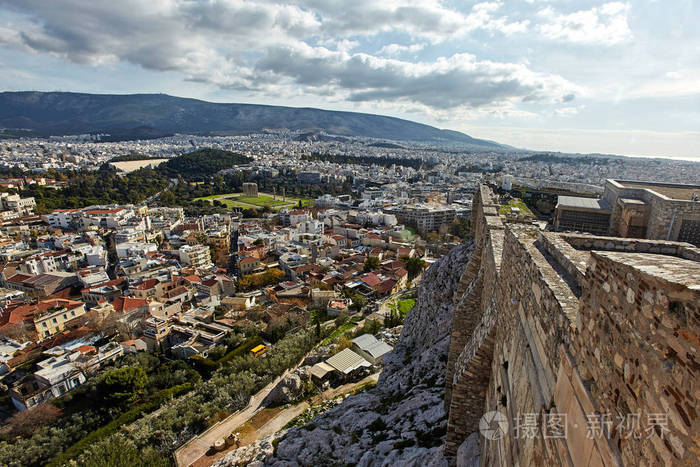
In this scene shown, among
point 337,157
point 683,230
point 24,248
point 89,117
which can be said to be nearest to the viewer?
point 683,230

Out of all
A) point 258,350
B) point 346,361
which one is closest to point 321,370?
point 346,361

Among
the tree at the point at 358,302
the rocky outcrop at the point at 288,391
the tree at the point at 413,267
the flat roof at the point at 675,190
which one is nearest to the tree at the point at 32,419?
the rocky outcrop at the point at 288,391

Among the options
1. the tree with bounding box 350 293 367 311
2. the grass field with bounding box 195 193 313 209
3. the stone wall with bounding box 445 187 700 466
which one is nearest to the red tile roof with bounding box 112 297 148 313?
the tree with bounding box 350 293 367 311

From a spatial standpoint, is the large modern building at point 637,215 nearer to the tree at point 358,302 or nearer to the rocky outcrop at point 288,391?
the tree at point 358,302

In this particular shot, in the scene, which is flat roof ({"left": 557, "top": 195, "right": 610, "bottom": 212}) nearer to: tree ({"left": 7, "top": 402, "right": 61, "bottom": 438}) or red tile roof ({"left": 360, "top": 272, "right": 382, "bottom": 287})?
red tile roof ({"left": 360, "top": 272, "right": 382, "bottom": 287})

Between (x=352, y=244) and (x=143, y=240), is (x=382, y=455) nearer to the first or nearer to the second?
(x=352, y=244)

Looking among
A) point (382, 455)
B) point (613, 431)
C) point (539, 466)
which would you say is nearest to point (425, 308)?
point (382, 455)
